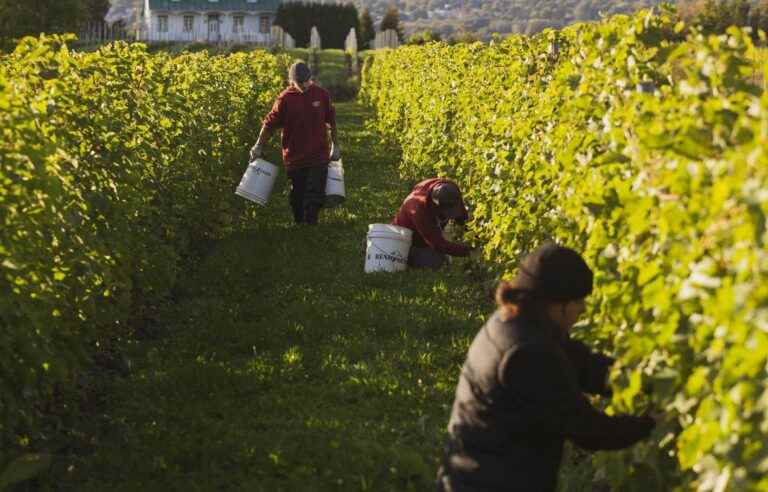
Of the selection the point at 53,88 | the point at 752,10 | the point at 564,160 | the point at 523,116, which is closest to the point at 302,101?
the point at 523,116

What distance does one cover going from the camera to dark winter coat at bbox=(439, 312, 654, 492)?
13.8ft

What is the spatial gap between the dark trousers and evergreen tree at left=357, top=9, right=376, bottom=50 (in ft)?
225

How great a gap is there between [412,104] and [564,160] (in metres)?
12.2

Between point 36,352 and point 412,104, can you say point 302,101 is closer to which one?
point 412,104

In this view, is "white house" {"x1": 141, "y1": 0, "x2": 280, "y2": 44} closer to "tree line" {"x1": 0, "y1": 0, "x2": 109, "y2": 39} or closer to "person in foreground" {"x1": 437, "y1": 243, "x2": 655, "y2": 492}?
"tree line" {"x1": 0, "y1": 0, "x2": 109, "y2": 39}

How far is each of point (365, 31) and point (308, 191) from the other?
71.7 meters

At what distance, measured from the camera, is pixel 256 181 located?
40.1 feet

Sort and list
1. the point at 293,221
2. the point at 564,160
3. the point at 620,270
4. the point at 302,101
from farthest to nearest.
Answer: the point at 293,221 < the point at 302,101 < the point at 564,160 < the point at 620,270

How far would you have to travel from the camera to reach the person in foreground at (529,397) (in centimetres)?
421

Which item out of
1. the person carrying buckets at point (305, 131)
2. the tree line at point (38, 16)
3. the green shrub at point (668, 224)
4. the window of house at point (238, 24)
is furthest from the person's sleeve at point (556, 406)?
the window of house at point (238, 24)

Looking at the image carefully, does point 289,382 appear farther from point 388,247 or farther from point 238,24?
point 238,24

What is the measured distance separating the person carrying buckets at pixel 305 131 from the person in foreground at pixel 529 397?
840 cm

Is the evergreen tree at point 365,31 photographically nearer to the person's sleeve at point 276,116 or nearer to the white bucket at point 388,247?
the person's sleeve at point 276,116

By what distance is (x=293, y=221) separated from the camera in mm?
13602
